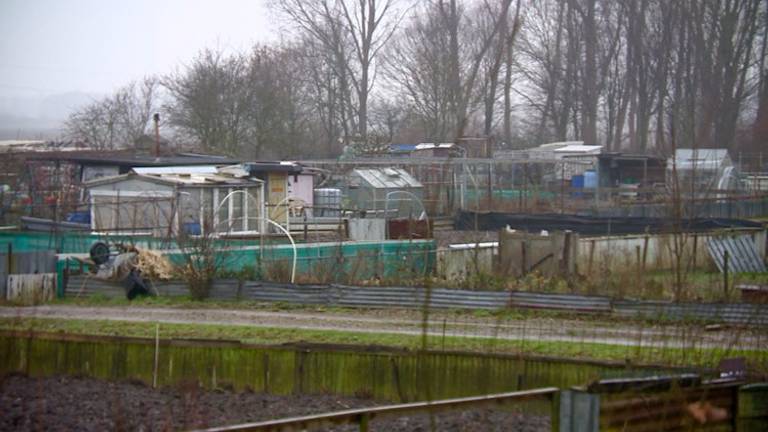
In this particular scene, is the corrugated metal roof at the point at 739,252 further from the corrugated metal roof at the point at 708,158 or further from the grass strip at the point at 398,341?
the corrugated metal roof at the point at 708,158

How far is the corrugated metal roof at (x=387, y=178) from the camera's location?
36.6 meters

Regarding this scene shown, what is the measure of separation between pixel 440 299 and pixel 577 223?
576 inches

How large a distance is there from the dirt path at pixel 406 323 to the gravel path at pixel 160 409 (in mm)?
2637

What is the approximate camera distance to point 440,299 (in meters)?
15.8

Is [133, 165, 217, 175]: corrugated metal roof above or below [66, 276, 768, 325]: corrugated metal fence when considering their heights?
above

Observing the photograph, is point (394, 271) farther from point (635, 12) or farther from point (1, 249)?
point (635, 12)

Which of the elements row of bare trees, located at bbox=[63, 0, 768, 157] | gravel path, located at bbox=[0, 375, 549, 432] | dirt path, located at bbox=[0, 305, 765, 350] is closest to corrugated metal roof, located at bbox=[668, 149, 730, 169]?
row of bare trees, located at bbox=[63, 0, 768, 157]

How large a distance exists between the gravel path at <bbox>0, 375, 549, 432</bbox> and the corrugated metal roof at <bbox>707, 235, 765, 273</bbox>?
1372cm

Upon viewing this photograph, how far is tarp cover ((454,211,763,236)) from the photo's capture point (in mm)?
26770

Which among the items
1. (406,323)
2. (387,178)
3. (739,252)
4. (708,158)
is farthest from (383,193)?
(406,323)

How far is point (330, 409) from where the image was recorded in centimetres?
981

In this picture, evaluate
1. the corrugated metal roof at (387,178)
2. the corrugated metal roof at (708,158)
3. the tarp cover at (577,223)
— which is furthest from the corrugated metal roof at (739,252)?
the corrugated metal roof at (387,178)

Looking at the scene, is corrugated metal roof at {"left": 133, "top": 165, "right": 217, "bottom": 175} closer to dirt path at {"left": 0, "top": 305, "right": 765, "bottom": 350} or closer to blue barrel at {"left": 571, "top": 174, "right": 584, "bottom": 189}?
dirt path at {"left": 0, "top": 305, "right": 765, "bottom": 350}

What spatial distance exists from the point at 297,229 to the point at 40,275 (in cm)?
1296
